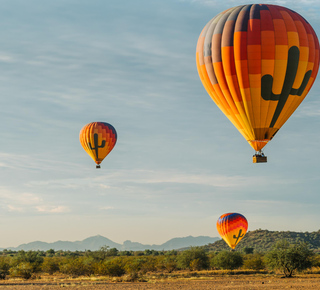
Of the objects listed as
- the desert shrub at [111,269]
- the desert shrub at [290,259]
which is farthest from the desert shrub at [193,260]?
the desert shrub at [111,269]

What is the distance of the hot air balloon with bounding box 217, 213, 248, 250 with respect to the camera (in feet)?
248

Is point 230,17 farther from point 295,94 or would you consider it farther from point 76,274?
point 76,274

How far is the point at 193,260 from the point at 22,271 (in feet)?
105

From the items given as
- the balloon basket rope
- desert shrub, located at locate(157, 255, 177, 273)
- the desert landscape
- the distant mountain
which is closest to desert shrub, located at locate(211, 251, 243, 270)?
desert shrub, located at locate(157, 255, 177, 273)

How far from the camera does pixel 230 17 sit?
3794cm

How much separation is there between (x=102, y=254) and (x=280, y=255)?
101 feet

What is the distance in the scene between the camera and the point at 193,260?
82062 millimetres

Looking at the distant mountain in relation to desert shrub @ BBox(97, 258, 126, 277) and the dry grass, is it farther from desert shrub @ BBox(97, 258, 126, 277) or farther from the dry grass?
desert shrub @ BBox(97, 258, 126, 277)

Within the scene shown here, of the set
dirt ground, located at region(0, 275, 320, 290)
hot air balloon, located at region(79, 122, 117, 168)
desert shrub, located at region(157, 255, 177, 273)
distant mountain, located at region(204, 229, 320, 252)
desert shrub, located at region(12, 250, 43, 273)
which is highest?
hot air balloon, located at region(79, 122, 117, 168)

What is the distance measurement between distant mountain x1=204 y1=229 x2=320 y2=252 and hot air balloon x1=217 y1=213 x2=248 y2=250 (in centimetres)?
8415

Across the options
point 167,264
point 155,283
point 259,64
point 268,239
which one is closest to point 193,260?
point 167,264

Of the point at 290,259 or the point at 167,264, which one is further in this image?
the point at 167,264

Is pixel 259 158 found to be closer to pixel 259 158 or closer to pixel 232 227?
pixel 259 158


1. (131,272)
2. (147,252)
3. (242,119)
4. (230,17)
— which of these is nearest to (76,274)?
(131,272)
